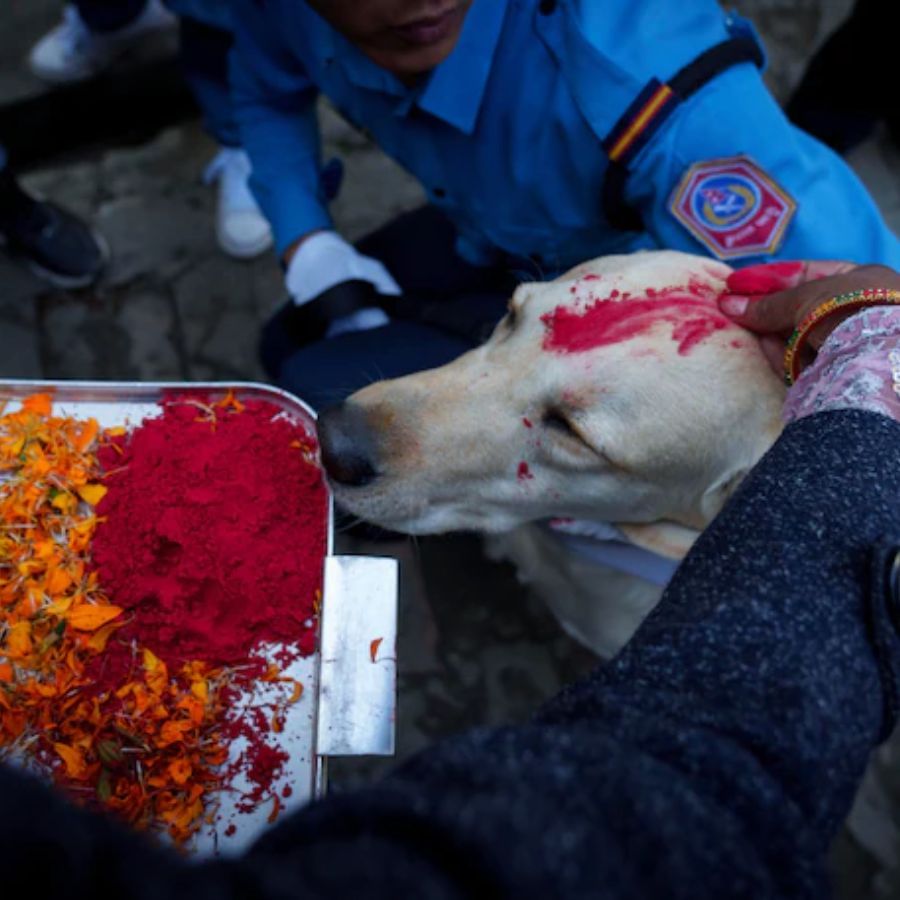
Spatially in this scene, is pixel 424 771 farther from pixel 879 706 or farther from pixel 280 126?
pixel 280 126

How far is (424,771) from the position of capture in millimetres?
670

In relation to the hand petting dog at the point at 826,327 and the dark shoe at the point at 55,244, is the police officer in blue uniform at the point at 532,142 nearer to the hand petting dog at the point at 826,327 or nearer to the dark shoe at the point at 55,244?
the hand petting dog at the point at 826,327

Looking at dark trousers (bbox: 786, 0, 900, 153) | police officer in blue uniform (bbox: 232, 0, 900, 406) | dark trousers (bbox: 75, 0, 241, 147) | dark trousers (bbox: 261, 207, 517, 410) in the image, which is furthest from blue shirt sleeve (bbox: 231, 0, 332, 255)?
dark trousers (bbox: 786, 0, 900, 153)

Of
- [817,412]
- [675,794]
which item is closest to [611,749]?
[675,794]

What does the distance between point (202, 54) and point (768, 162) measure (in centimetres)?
223

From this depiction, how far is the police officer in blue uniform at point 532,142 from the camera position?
175 centimetres

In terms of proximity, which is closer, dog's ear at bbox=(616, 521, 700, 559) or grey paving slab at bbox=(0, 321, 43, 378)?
dog's ear at bbox=(616, 521, 700, 559)

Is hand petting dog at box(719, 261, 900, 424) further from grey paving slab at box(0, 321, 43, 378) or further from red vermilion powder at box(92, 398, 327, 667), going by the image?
grey paving slab at box(0, 321, 43, 378)

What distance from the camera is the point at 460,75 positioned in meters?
1.85

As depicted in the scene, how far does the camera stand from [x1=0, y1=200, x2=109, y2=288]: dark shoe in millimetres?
3094

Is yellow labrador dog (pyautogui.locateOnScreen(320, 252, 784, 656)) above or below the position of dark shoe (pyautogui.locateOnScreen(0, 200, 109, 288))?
above

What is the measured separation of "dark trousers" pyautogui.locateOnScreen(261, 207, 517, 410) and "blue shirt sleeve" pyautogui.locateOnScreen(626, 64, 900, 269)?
2.46 ft

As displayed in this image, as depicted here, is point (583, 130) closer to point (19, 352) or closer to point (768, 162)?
point (768, 162)

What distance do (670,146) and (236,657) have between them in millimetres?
1406
